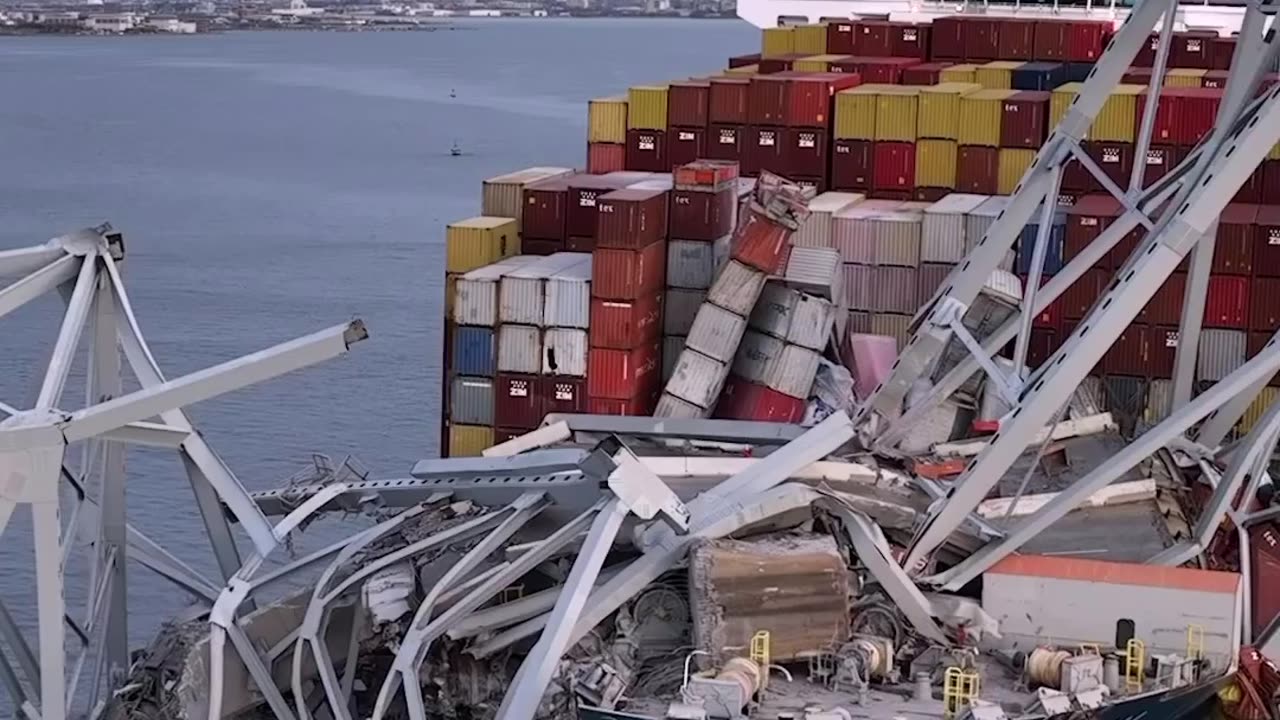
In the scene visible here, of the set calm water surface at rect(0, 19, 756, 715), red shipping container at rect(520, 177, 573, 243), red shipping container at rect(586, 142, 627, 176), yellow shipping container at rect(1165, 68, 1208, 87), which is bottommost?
calm water surface at rect(0, 19, 756, 715)

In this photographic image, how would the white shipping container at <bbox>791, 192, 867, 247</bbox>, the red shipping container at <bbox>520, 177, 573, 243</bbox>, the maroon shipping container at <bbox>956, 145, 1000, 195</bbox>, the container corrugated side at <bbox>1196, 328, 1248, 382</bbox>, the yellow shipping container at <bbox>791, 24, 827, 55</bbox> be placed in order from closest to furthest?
the container corrugated side at <bbox>1196, 328, 1248, 382</bbox>, the white shipping container at <bbox>791, 192, 867, 247</bbox>, the red shipping container at <bbox>520, 177, 573, 243</bbox>, the maroon shipping container at <bbox>956, 145, 1000, 195</bbox>, the yellow shipping container at <bbox>791, 24, 827, 55</bbox>

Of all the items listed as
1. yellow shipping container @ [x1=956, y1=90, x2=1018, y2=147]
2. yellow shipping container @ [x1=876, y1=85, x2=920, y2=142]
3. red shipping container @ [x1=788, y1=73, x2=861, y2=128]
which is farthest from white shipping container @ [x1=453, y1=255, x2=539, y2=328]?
yellow shipping container @ [x1=956, y1=90, x2=1018, y2=147]

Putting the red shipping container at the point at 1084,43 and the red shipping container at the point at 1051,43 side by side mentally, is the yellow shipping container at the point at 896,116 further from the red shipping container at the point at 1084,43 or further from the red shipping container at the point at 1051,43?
the red shipping container at the point at 1084,43

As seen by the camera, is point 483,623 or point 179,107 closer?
point 483,623

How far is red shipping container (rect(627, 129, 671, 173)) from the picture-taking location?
36969mm

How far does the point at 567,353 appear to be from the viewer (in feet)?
101

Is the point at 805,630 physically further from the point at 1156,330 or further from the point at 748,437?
the point at 1156,330

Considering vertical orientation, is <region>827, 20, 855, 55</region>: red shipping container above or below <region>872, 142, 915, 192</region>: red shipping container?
above

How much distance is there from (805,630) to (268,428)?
27.5 meters

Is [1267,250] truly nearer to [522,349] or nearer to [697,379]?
[697,379]

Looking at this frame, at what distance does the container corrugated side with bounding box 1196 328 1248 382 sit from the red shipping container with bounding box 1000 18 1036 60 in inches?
725

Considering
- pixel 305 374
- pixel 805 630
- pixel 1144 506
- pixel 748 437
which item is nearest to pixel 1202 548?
pixel 1144 506

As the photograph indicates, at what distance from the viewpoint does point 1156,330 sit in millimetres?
31266

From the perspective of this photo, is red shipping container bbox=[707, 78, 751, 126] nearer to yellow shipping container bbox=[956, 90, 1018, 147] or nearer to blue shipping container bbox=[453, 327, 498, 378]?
yellow shipping container bbox=[956, 90, 1018, 147]
